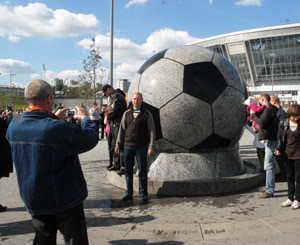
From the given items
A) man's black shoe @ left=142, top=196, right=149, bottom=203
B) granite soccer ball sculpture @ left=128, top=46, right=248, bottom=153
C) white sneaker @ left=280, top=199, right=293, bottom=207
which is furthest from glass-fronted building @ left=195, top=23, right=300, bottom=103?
man's black shoe @ left=142, top=196, right=149, bottom=203

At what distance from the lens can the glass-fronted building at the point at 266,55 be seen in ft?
193

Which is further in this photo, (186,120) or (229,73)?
(229,73)

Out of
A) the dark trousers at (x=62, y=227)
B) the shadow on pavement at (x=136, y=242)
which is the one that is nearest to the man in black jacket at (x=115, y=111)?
the shadow on pavement at (x=136, y=242)

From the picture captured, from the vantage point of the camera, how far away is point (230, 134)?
16.2 ft

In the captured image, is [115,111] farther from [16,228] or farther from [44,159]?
[44,159]

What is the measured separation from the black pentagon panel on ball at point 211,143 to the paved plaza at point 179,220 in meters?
0.91

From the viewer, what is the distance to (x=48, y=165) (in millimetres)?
1812

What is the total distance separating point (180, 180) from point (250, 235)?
160 centimetres

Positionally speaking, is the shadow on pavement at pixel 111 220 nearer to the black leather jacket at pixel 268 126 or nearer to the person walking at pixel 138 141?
the person walking at pixel 138 141

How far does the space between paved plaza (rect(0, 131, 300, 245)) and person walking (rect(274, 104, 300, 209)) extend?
247mm

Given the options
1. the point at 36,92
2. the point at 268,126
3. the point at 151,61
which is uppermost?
the point at 151,61

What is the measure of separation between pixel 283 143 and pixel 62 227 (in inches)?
140

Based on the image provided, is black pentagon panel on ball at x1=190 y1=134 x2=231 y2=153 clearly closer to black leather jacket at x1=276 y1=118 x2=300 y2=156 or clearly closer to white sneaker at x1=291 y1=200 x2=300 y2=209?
black leather jacket at x1=276 y1=118 x2=300 y2=156

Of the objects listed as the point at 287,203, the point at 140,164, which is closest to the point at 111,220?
the point at 140,164
